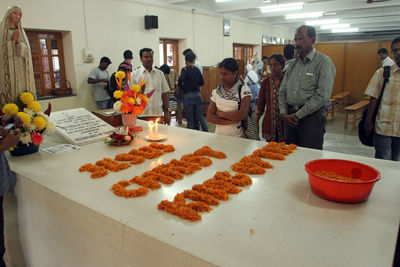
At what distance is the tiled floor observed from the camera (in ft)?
15.0

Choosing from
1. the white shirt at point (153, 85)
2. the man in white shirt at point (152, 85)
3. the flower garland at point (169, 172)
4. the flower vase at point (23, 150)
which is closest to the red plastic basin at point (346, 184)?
→ the flower garland at point (169, 172)

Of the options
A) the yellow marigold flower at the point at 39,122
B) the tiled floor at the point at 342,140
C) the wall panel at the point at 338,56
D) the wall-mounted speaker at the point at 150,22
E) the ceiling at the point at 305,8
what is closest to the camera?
the yellow marigold flower at the point at 39,122

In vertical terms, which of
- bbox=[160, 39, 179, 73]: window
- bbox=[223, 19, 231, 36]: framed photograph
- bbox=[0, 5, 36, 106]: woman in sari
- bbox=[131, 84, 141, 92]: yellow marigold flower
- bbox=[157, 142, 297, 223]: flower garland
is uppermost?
bbox=[223, 19, 231, 36]: framed photograph

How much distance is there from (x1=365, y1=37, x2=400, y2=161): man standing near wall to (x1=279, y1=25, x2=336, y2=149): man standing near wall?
392 millimetres

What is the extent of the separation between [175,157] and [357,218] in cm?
106

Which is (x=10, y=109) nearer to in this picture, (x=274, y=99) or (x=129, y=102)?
(x=129, y=102)

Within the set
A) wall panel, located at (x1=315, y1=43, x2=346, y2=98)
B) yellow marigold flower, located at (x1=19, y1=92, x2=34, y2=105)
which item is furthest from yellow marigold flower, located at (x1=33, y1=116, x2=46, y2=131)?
wall panel, located at (x1=315, y1=43, x2=346, y2=98)

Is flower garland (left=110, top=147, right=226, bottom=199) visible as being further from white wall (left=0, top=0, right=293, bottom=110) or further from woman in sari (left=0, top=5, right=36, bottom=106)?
white wall (left=0, top=0, right=293, bottom=110)

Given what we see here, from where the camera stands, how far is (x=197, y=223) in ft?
3.74

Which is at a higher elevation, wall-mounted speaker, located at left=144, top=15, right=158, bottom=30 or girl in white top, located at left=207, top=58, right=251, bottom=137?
wall-mounted speaker, located at left=144, top=15, right=158, bottom=30

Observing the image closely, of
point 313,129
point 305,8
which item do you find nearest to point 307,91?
point 313,129

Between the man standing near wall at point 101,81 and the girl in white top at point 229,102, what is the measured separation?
3811 mm

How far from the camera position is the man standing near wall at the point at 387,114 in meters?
2.40

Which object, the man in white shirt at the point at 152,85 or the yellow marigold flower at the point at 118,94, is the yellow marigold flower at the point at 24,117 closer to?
the yellow marigold flower at the point at 118,94
